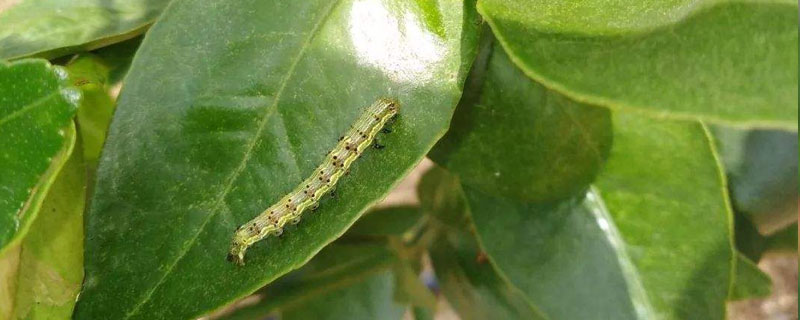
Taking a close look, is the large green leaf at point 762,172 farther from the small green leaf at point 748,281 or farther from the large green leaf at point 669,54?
the large green leaf at point 669,54

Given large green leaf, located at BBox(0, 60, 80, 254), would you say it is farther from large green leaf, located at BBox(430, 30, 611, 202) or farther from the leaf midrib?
large green leaf, located at BBox(430, 30, 611, 202)

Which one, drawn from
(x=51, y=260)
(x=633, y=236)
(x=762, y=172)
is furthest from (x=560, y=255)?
(x=51, y=260)

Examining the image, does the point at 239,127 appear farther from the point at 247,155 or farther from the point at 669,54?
the point at 669,54

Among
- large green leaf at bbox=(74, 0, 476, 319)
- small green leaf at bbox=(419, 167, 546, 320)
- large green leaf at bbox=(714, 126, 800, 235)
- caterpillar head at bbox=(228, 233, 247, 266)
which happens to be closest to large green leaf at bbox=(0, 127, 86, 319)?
large green leaf at bbox=(74, 0, 476, 319)

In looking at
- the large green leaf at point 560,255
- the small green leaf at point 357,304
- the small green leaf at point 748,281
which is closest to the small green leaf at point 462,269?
the small green leaf at point 357,304

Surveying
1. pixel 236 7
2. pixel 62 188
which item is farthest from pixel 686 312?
pixel 62 188

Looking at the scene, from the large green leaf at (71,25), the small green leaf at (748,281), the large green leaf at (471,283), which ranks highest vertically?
the large green leaf at (71,25)

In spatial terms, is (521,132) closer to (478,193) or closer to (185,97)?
(478,193)
